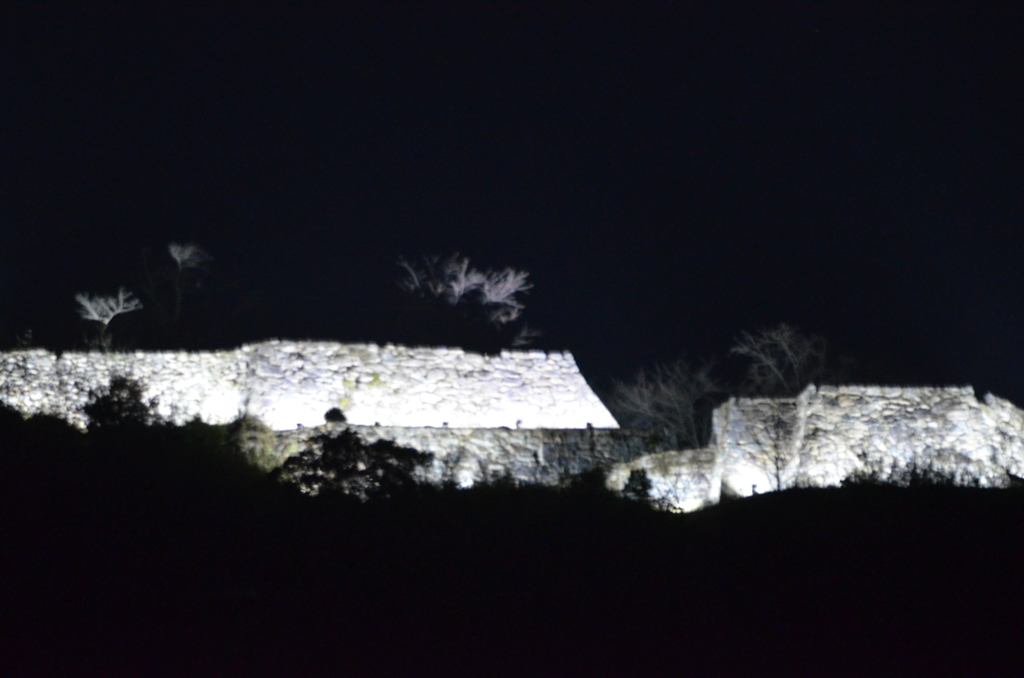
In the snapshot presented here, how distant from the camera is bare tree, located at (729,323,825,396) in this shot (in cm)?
2692

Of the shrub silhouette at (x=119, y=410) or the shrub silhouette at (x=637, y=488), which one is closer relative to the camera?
the shrub silhouette at (x=637, y=488)

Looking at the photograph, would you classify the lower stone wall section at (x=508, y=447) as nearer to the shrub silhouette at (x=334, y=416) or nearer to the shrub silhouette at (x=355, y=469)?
the shrub silhouette at (x=334, y=416)

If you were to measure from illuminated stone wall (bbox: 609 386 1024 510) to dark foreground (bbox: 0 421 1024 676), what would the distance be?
3.81m

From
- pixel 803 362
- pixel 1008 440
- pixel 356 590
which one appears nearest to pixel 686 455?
pixel 1008 440

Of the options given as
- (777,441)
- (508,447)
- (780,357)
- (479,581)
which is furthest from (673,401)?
(479,581)

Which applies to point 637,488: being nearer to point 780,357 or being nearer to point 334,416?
point 334,416

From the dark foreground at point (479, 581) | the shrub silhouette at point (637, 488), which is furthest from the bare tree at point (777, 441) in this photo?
the dark foreground at point (479, 581)

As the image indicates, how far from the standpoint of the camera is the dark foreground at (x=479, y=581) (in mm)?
8805

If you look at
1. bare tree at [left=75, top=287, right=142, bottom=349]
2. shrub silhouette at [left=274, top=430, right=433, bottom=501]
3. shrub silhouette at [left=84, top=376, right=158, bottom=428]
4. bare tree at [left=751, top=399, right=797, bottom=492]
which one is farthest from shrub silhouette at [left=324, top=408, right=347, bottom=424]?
bare tree at [left=751, top=399, right=797, bottom=492]

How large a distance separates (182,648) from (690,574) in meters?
5.54

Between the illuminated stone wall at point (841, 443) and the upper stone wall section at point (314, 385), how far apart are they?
9.21 ft

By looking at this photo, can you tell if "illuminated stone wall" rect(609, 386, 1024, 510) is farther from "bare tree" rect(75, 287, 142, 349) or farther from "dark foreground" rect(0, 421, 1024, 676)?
"bare tree" rect(75, 287, 142, 349)

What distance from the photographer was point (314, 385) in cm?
1850

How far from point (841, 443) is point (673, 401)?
15462 mm
